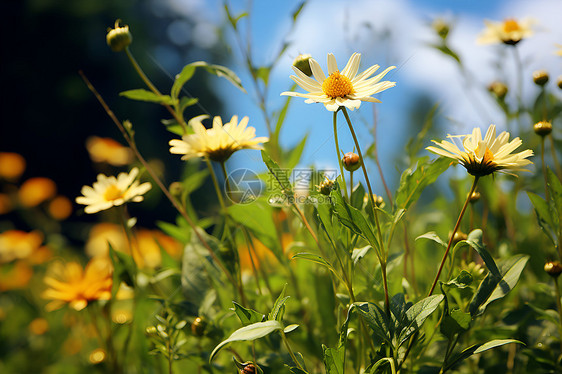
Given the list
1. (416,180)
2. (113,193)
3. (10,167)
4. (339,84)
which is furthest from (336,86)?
(10,167)

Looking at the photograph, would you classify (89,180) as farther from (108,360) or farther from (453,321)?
(453,321)

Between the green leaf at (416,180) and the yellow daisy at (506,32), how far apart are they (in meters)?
0.38

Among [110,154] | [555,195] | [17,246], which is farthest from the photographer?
[110,154]

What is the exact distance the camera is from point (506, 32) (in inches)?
25.1

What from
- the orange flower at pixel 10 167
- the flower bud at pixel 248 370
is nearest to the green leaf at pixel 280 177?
the flower bud at pixel 248 370

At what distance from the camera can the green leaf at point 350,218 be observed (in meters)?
0.29

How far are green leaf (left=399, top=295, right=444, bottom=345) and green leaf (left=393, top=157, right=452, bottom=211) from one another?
82 millimetres

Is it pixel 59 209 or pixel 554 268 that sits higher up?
pixel 554 268

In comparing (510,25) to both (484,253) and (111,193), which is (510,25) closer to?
(484,253)

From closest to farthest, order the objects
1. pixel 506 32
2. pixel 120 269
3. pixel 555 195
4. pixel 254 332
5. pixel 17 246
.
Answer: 1. pixel 254 332
2. pixel 555 195
3. pixel 120 269
4. pixel 506 32
5. pixel 17 246

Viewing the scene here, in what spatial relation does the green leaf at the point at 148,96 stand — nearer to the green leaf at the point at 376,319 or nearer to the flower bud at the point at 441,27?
the green leaf at the point at 376,319

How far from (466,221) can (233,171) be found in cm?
34

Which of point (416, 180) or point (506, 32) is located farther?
point (506, 32)

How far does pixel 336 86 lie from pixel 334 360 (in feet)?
0.71
